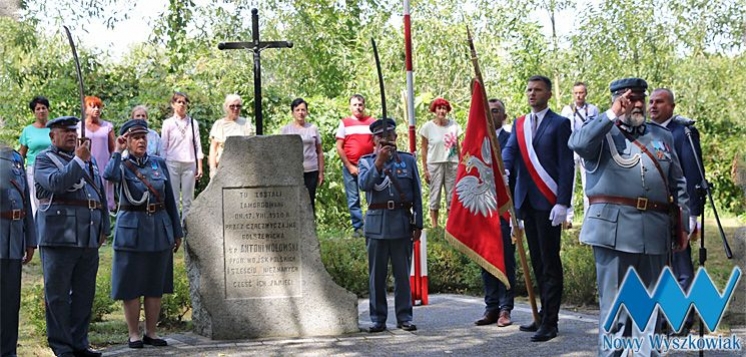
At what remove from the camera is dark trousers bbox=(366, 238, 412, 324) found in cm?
1005

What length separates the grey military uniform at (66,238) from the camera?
863 cm

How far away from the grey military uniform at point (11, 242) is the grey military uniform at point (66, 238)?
171mm

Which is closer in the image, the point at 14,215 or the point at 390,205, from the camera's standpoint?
the point at 14,215

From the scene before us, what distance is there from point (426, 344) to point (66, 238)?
2788 millimetres

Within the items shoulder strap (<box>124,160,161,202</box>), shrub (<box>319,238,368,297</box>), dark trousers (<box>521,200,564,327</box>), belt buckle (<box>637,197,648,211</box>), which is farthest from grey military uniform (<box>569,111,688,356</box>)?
shrub (<box>319,238,368,297</box>)

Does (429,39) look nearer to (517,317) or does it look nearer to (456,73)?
(456,73)

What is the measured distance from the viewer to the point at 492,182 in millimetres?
9875

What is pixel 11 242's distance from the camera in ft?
27.3

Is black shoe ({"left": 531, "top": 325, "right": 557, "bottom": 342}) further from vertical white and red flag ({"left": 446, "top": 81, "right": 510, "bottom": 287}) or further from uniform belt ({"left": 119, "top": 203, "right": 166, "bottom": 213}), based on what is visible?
uniform belt ({"left": 119, "top": 203, "right": 166, "bottom": 213})

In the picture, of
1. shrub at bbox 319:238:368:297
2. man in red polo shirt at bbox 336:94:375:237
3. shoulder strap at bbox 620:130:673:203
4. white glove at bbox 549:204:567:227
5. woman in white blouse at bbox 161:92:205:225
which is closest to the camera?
shoulder strap at bbox 620:130:673:203

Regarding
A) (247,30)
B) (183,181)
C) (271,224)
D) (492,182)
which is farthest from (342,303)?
(247,30)

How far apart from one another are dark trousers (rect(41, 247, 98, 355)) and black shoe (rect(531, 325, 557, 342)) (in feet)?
11.1

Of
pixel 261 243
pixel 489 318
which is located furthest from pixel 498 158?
pixel 261 243

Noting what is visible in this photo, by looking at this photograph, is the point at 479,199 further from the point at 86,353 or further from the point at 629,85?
the point at 86,353
